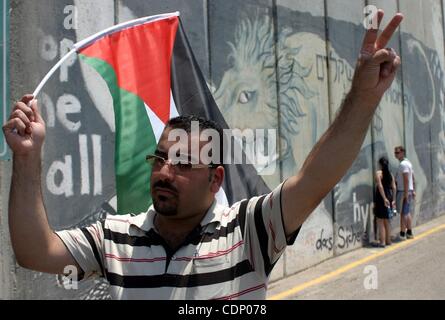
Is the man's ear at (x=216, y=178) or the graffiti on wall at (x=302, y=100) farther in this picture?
the graffiti on wall at (x=302, y=100)

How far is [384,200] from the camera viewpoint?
32.2 ft

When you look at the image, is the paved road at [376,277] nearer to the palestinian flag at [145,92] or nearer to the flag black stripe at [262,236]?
the palestinian flag at [145,92]

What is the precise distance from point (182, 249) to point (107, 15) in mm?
3896

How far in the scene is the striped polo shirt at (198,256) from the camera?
2.03m

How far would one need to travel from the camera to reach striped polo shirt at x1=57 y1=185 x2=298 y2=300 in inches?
79.9

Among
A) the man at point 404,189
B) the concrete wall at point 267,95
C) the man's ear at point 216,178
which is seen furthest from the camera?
the man at point 404,189

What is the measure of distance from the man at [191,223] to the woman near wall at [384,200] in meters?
8.14

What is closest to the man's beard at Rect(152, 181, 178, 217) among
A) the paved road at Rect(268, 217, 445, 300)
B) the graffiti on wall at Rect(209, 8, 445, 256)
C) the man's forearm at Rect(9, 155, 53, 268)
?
the man's forearm at Rect(9, 155, 53, 268)

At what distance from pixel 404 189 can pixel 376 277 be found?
3550mm

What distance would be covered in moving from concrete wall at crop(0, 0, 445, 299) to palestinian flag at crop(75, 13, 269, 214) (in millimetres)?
1598

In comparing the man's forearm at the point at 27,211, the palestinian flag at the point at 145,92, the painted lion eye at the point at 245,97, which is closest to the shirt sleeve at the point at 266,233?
the man's forearm at the point at 27,211

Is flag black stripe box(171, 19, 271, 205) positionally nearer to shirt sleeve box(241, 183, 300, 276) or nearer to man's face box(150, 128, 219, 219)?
man's face box(150, 128, 219, 219)
